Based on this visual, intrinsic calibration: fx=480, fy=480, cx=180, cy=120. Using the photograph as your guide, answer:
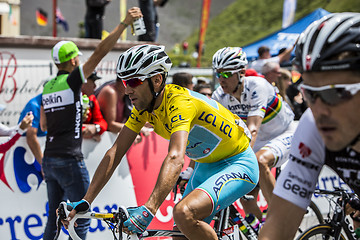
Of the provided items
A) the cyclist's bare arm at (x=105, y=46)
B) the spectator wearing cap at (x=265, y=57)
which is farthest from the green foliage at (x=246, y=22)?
the cyclist's bare arm at (x=105, y=46)

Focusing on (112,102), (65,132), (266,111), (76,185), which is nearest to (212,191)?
(76,185)

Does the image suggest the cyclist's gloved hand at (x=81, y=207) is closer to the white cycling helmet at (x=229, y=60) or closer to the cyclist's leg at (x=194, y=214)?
the cyclist's leg at (x=194, y=214)

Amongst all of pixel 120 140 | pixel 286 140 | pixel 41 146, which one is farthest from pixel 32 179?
pixel 286 140

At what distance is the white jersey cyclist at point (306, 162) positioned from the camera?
230 centimetres

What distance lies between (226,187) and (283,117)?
2.50 meters

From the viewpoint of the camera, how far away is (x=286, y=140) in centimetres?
607

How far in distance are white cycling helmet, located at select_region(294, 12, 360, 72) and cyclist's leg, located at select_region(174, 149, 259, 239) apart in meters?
1.86

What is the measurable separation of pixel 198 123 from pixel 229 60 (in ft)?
5.92

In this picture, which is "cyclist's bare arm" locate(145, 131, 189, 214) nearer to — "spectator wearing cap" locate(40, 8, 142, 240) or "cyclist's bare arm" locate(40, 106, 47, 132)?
"spectator wearing cap" locate(40, 8, 142, 240)

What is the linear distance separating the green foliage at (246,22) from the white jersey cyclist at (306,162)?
51.0 metres

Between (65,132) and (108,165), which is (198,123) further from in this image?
(65,132)

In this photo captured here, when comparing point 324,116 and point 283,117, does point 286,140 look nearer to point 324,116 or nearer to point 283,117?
point 283,117

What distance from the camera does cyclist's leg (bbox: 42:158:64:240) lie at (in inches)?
202

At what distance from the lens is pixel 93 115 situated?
636 centimetres
